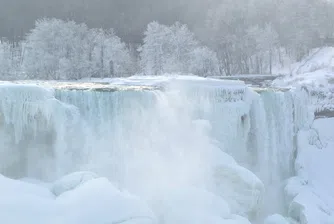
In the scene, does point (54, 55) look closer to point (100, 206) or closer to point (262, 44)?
point (262, 44)

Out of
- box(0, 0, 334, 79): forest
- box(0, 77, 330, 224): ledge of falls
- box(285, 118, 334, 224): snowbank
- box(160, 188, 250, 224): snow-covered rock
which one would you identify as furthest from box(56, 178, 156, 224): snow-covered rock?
box(0, 0, 334, 79): forest

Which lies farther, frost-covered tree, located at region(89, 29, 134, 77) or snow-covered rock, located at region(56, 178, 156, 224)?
frost-covered tree, located at region(89, 29, 134, 77)

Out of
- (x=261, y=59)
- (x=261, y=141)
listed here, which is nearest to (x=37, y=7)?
(x=261, y=59)

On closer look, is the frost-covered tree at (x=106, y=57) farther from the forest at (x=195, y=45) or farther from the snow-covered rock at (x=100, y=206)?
the snow-covered rock at (x=100, y=206)

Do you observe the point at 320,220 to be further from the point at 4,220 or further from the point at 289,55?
the point at 289,55

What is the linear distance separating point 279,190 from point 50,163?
9771 millimetres

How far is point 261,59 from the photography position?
40812mm

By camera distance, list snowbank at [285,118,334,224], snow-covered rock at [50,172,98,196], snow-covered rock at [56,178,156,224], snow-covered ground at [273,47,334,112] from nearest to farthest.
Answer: snow-covered rock at [56,178,156,224] → snow-covered rock at [50,172,98,196] → snowbank at [285,118,334,224] → snow-covered ground at [273,47,334,112]

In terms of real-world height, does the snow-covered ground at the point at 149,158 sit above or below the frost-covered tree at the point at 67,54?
below

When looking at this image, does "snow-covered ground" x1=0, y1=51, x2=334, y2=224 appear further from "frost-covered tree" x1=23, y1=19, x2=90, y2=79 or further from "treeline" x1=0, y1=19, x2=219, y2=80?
"treeline" x1=0, y1=19, x2=219, y2=80

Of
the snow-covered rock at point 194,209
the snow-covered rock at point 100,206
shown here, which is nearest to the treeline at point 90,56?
the snow-covered rock at point 194,209

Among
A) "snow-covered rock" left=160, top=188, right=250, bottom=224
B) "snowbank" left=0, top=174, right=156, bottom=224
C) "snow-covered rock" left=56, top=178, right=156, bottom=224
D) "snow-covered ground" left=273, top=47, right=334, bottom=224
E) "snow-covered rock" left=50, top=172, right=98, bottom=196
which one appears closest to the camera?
"snowbank" left=0, top=174, right=156, bottom=224

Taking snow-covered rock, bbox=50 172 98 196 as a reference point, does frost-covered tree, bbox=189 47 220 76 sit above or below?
above

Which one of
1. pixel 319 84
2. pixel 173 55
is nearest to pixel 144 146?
pixel 319 84
